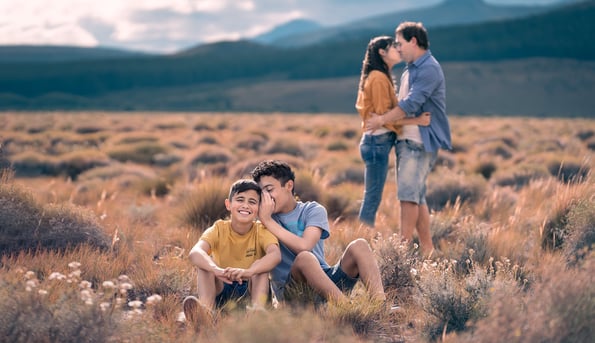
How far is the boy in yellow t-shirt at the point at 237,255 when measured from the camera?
4.31m

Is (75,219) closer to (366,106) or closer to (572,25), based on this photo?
(366,106)

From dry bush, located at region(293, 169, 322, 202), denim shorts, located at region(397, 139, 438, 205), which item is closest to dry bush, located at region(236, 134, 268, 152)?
dry bush, located at region(293, 169, 322, 202)

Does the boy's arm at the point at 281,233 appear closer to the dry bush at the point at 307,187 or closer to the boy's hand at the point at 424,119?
the boy's hand at the point at 424,119

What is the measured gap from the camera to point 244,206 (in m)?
4.48

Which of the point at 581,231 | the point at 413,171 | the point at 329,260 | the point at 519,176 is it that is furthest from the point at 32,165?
the point at 581,231

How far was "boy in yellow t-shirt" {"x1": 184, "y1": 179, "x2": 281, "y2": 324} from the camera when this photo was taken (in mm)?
4309

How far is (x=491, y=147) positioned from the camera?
19922 mm

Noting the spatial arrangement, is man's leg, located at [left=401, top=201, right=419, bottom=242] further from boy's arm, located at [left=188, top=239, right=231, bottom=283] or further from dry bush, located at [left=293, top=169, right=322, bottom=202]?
dry bush, located at [left=293, top=169, right=322, bottom=202]

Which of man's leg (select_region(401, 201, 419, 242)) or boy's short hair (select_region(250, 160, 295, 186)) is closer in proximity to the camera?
boy's short hair (select_region(250, 160, 295, 186))

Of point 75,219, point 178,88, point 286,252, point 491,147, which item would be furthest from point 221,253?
point 178,88

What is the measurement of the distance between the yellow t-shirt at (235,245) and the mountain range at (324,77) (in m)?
77.4

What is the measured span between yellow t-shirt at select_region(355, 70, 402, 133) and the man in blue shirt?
0.11 m

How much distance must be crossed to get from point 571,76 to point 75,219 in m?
94.7

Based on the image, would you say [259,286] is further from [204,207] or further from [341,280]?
[204,207]
